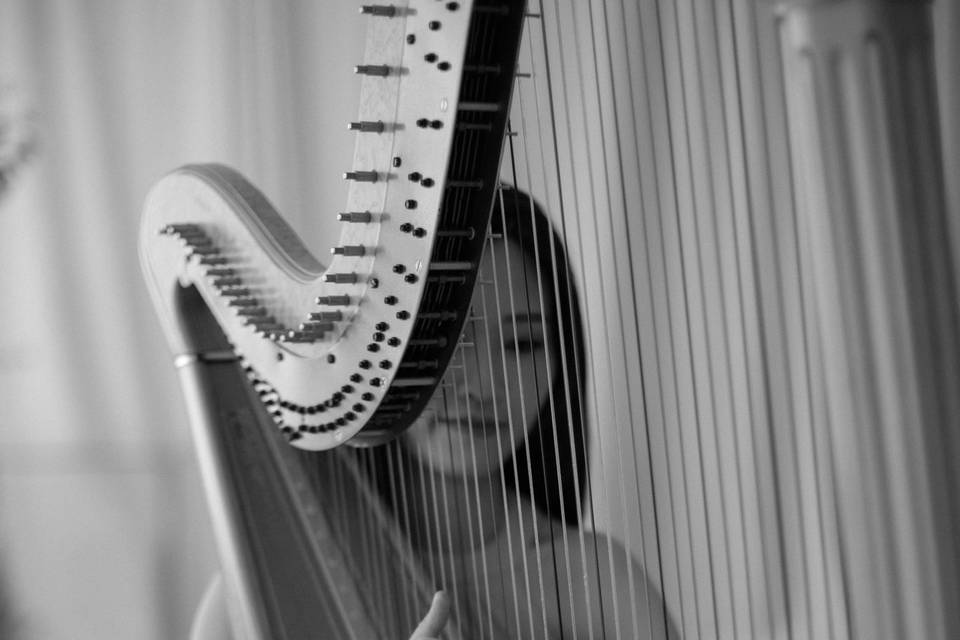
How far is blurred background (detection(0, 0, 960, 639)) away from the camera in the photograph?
8.25 ft

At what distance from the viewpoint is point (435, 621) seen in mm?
856

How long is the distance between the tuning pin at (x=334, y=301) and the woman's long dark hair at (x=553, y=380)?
13 cm

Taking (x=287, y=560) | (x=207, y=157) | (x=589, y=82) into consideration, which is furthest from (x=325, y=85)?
(x=287, y=560)

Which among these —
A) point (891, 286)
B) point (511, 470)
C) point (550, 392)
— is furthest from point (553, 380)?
point (891, 286)

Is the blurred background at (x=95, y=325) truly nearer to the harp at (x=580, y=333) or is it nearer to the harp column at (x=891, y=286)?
the harp at (x=580, y=333)

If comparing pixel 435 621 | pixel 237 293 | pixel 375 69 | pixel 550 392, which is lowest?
pixel 435 621

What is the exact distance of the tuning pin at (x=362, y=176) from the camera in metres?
0.78

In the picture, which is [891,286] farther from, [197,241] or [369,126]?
[197,241]

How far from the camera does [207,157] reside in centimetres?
247

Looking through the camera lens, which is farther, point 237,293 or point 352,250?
point 237,293

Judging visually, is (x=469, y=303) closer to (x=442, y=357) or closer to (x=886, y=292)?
(x=442, y=357)

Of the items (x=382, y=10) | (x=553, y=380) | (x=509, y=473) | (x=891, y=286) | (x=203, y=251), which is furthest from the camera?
(x=203, y=251)

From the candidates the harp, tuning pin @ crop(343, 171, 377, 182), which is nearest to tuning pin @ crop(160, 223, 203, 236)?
the harp

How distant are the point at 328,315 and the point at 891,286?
585 mm
